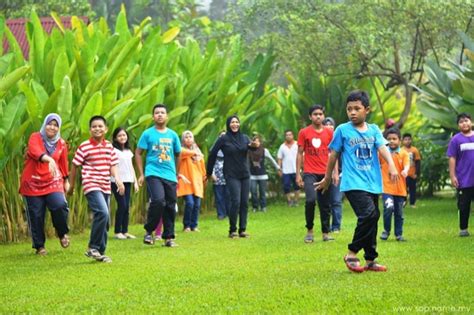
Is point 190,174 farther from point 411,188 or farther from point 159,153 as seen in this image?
point 411,188

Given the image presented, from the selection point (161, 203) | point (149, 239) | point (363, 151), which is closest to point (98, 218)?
point (161, 203)

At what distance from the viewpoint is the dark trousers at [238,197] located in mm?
14711

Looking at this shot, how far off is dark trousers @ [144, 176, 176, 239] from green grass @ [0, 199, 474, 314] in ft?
0.99

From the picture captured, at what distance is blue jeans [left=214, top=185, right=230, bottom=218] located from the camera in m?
20.4

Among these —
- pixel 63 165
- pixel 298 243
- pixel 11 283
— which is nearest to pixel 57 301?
pixel 11 283

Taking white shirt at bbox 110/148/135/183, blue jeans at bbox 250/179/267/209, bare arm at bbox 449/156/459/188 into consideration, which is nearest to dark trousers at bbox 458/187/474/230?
bare arm at bbox 449/156/459/188

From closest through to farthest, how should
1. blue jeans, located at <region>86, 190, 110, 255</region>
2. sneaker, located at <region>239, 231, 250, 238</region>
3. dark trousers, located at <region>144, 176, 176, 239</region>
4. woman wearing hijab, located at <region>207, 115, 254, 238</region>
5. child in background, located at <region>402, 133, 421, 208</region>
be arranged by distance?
blue jeans, located at <region>86, 190, 110, 255</region>
dark trousers, located at <region>144, 176, 176, 239</region>
woman wearing hijab, located at <region>207, 115, 254, 238</region>
sneaker, located at <region>239, 231, 250, 238</region>
child in background, located at <region>402, 133, 421, 208</region>

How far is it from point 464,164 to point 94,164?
5.31 meters

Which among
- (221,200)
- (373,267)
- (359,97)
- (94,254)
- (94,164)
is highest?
(359,97)

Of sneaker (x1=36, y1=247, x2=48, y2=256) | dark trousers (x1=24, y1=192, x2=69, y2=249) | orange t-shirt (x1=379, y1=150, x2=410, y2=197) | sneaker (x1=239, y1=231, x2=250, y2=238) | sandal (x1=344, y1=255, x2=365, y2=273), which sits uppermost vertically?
orange t-shirt (x1=379, y1=150, x2=410, y2=197)

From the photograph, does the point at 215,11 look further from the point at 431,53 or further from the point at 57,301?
the point at 57,301

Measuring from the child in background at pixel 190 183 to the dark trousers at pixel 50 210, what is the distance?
13.7 ft

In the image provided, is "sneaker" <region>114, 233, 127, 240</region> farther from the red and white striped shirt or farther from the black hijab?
the red and white striped shirt

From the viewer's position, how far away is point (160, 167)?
43.2ft
